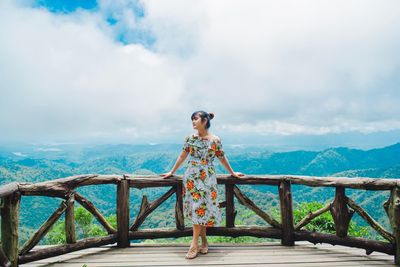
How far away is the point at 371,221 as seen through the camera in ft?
14.9

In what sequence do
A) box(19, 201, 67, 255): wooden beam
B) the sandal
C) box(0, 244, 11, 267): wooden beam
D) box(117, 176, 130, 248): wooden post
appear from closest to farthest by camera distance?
box(0, 244, 11, 267): wooden beam < box(19, 201, 67, 255): wooden beam < the sandal < box(117, 176, 130, 248): wooden post

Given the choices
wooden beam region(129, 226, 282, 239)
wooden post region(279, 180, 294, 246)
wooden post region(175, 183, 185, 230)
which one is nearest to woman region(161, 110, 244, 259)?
wooden post region(175, 183, 185, 230)

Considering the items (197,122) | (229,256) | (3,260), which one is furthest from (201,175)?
(3,260)

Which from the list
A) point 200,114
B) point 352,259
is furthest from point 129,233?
point 352,259

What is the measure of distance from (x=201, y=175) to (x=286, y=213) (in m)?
1.57

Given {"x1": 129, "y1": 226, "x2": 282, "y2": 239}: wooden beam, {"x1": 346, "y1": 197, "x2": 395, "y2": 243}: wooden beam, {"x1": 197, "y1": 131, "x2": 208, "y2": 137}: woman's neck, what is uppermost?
{"x1": 197, "y1": 131, "x2": 208, "y2": 137}: woman's neck

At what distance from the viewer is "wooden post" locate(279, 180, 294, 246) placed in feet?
16.8

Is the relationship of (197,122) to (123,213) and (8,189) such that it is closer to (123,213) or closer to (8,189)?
(123,213)

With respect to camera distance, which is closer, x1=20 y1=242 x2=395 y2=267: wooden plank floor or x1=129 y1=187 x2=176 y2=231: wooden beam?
x1=20 y1=242 x2=395 y2=267: wooden plank floor

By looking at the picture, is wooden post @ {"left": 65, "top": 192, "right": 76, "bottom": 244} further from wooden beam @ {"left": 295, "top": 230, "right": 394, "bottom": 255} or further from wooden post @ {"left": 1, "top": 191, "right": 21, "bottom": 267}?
wooden beam @ {"left": 295, "top": 230, "right": 394, "bottom": 255}

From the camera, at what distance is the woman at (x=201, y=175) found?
4547 mm

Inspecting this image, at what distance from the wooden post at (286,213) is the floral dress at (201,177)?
115 centimetres

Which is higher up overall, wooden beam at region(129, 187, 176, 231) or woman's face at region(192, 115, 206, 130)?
woman's face at region(192, 115, 206, 130)

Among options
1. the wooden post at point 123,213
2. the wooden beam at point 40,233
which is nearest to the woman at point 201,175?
the wooden post at point 123,213
